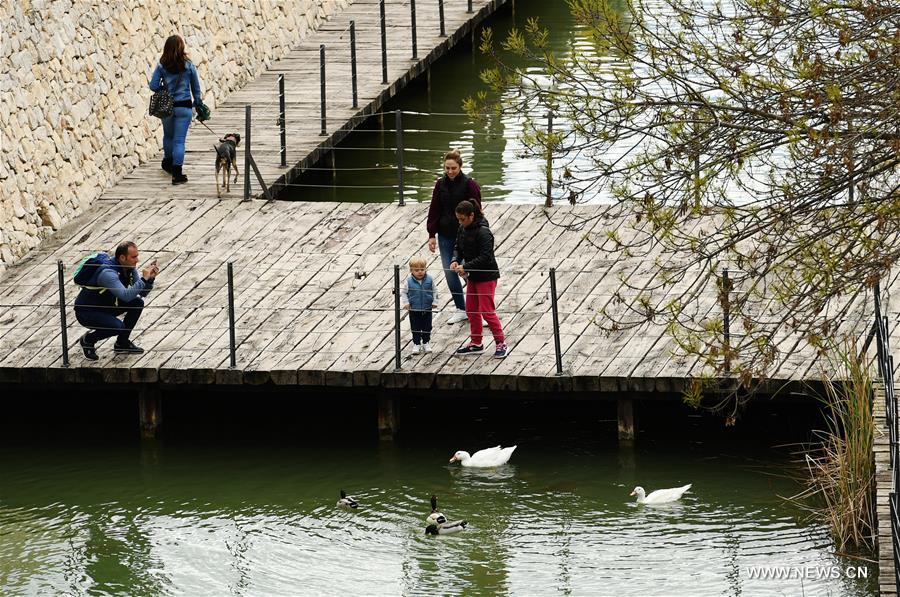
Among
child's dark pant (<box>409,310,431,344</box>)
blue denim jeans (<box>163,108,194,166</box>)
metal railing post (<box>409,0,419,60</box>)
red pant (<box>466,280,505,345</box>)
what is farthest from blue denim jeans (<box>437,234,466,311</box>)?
metal railing post (<box>409,0,419,60</box>)

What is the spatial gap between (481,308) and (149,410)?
3.44m

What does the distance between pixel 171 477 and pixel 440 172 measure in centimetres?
869

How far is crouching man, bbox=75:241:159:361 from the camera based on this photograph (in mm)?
16859

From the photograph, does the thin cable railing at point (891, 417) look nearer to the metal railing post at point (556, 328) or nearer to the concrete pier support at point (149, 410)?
the metal railing post at point (556, 328)

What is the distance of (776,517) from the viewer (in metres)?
15.0

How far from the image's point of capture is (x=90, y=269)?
669 inches

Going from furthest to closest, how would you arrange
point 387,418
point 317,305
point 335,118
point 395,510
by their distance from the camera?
point 335,118, point 317,305, point 387,418, point 395,510

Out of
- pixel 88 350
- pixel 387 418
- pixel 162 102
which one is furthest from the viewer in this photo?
pixel 162 102

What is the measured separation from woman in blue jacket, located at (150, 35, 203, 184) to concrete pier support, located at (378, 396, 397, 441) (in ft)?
17.1

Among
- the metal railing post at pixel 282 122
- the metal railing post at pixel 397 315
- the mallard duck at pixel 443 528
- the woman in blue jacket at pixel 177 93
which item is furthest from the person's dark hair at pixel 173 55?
the mallard duck at pixel 443 528

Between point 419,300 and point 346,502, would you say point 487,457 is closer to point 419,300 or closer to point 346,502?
point 346,502

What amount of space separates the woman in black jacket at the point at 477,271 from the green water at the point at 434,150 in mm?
5746

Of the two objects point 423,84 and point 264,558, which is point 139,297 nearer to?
point 264,558

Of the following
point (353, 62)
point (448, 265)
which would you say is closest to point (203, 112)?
point (353, 62)
